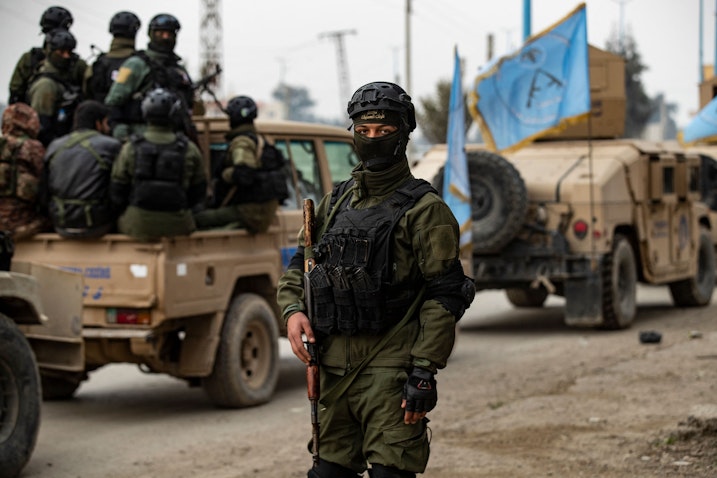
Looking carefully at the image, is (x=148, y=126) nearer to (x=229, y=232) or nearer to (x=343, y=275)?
(x=229, y=232)

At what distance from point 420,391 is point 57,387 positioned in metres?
5.82

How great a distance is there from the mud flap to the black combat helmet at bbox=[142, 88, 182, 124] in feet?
19.1

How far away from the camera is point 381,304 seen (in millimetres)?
4277

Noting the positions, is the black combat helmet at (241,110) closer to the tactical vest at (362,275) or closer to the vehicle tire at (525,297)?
the tactical vest at (362,275)

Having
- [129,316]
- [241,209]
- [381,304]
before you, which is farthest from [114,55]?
[381,304]

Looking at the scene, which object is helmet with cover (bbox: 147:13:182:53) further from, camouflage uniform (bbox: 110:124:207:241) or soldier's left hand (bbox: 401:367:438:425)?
soldier's left hand (bbox: 401:367:438:425)

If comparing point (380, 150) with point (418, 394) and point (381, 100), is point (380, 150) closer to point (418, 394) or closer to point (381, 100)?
point (381, 100)

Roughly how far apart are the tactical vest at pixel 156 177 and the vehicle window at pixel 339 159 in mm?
2249

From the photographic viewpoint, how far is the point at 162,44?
9.23 m

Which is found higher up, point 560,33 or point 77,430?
point 560,33

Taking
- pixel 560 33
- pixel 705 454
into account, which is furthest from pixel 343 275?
pixel 560 33

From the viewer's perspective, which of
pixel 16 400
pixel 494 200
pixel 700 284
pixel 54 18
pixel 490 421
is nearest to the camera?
pixel 16 400

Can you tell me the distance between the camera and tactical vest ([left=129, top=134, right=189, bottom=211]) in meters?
7.96

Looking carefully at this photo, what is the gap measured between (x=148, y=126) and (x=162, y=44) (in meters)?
1.16
